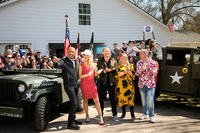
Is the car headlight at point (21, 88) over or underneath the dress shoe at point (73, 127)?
over

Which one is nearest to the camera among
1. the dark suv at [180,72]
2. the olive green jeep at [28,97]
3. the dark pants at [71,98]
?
the olive green jeep at [28,97]

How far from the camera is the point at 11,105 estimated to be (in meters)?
6.93

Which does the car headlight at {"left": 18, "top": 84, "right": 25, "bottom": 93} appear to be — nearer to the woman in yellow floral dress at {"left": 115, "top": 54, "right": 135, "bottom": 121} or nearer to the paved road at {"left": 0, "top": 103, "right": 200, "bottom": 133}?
the paved road at {"left": 0, "top": 103, "right": 200, "bottom": 133}

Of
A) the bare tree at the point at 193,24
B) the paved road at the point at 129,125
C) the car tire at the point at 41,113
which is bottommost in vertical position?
the paved road at the point at 129,125

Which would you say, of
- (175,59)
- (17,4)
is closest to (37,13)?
(17,4)

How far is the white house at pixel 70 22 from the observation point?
15.8m

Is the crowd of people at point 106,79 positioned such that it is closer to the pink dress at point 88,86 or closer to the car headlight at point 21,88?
the pink dress at point 88,86

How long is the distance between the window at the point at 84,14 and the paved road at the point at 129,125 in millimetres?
10278

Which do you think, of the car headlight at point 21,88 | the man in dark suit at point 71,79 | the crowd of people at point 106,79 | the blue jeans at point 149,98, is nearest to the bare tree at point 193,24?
the crowd of people at point 106,79

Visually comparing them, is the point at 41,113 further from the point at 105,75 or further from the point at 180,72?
the point at 180,72

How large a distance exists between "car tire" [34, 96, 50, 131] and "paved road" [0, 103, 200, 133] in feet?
0.71

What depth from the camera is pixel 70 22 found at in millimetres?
17766

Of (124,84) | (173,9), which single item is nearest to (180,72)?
(124,84)

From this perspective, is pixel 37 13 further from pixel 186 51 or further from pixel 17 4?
pixel 186 51
